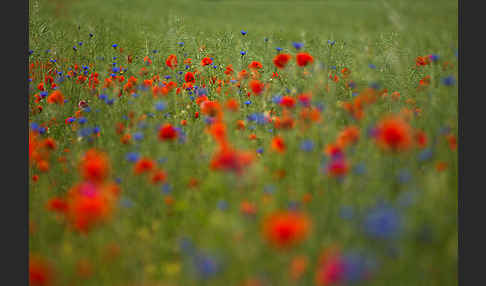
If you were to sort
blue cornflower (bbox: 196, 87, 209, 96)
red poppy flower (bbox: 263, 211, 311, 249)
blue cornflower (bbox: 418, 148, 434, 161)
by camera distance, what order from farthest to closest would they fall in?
blue cornflower (bbox: 196, 87, 209, 96), blue cornflower (bbox: 418, 148, 434, 161), red poppy flower (bbox: 263, 211, 311, 249)

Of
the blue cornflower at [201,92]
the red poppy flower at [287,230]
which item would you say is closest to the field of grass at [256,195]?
the red poppy flower at [287,230]

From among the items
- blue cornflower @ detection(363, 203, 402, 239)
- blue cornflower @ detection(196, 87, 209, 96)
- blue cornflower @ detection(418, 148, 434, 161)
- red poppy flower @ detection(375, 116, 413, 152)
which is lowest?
blue cornflower @ detection(363, 203, 402, 239)

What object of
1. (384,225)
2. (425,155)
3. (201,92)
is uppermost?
(201,92)

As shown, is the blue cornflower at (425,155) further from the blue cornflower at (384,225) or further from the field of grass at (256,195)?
the blue cornflower at (384,225)

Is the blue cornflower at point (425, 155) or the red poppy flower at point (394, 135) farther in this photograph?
the blue cornflower at point (425, 155)

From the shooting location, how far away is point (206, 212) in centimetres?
195

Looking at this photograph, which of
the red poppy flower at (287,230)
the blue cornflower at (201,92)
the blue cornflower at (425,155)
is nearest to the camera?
the red poppy flower at (287,230)

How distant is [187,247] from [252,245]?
0.91ft

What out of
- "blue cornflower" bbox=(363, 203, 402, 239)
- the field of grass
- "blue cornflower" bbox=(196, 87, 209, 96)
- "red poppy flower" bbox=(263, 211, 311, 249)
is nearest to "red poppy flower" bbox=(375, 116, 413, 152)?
the field of grass

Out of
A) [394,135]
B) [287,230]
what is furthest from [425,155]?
[287,230]

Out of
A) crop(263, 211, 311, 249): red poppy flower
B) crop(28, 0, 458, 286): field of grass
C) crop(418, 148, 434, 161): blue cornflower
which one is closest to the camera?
crop(263, 211, 311, 249): red poppy flower

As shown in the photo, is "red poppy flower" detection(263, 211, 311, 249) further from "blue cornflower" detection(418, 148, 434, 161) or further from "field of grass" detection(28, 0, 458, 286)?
"blue cornflower" detection(418, 148, 434, 161)

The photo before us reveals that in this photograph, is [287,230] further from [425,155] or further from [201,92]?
[201,92]

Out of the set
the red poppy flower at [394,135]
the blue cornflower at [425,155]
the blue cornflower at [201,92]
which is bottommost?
the blue cornflower at [425,155]
